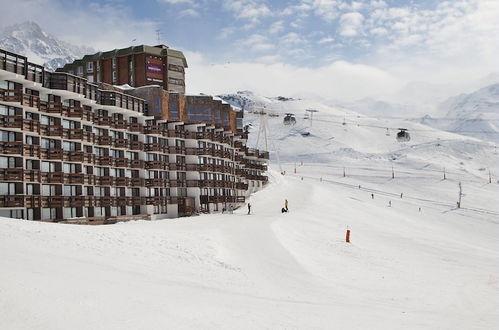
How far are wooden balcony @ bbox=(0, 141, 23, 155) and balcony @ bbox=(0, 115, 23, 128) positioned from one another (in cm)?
144

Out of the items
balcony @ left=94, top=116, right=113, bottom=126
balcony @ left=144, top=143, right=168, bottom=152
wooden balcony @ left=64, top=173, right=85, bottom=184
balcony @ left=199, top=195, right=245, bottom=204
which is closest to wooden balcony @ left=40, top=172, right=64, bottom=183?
wooden balcony @ left=64, top=173, right=85, bottom=184

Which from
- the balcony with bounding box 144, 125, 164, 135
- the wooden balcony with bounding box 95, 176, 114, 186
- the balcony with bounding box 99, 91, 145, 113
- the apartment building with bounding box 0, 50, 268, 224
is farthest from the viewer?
the balcony with bounding box 144, 125, 164, 135

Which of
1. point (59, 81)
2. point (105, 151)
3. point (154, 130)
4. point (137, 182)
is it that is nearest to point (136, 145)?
point (154, 130)

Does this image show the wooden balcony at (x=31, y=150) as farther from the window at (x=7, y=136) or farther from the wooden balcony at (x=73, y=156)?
the wooden balcony at (x=73, y=156)

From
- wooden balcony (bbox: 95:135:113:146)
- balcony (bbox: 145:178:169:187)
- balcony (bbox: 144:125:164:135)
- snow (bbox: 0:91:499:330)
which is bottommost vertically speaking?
snow (bbox: 0:91:499:330)

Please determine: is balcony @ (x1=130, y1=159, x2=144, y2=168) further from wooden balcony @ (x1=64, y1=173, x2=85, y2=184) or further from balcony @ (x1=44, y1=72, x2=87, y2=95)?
balcony @ (x1=44, y1=72, x2=87, y2=95)

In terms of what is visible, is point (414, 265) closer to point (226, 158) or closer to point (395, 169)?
point (226, 158)

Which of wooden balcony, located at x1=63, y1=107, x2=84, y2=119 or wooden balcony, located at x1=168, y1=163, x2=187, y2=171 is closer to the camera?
wooden balcony, located at x1=63, y1=107, x2=84, y2=119

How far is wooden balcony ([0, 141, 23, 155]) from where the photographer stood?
42500 mm

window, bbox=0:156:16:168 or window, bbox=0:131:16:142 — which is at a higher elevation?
window, bbox=0:131:16:142

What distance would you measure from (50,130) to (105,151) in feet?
30.7

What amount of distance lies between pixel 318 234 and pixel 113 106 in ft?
89.4

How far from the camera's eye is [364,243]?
53.2m

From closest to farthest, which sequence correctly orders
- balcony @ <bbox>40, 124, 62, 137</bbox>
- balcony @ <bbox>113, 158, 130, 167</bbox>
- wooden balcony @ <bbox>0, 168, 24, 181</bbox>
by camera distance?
wooden balcony @ <bbox>0, 168, 24, 181</bbox> < balcony @ <bbox>40, 124, 62, 137</bbox> < balcony @ <bbox>113, 158, 130, 167</bbox>
